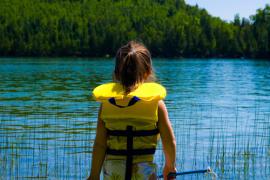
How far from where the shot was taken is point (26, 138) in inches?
593

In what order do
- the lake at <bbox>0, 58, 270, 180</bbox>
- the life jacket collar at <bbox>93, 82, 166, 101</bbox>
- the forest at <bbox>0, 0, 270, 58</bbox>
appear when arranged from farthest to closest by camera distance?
the forest at <bbox>0, 0, 270, 58</bbox> → the lake at <bbox>0, 58, 270, 180</bbox> → the life jacket collar at <bbox>93, 82, 166, 101</bbox>

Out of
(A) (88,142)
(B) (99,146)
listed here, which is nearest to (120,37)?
(A) (88,142)

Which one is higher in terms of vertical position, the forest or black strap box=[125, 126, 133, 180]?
black strap box=[125, 126, 133, 180]

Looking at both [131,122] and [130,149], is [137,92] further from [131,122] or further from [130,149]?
[130,149]

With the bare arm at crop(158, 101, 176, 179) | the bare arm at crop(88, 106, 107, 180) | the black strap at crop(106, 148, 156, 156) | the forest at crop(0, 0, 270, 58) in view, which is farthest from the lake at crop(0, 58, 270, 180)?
the forest at crop(0, 0, 270, 58)

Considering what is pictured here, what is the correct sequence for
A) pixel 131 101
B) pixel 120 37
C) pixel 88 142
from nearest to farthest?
pixel 131 101 < pixel 88 142 < pixel 120 37

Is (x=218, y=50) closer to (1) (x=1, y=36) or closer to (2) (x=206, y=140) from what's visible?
(1) (x=1, y=36)

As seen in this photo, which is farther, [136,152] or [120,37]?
[120,37]

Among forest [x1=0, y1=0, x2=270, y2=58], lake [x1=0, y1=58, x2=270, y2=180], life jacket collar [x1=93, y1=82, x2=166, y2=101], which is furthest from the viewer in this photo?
forest [x1=0, y1=0, x2=270, y2=58]

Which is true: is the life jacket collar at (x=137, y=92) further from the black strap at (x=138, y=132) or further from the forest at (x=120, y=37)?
the forest at (x=120, y=37)

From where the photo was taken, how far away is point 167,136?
4.06 meters

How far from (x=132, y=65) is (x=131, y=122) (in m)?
0.44

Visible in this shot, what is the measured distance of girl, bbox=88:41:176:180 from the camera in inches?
158

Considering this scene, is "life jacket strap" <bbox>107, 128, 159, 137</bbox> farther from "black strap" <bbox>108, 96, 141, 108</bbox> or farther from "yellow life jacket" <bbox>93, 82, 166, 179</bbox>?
"black strap" <bbox>108, 96, 141, 108</bbox>
